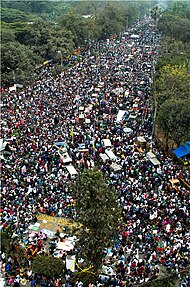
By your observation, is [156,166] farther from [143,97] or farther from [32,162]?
[143,97]

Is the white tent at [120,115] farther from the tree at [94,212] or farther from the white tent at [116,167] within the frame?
the tree at [94,212]

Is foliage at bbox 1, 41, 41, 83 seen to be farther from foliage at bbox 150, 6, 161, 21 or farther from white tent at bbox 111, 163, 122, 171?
foliage at bbox 150, 6, 161, 21

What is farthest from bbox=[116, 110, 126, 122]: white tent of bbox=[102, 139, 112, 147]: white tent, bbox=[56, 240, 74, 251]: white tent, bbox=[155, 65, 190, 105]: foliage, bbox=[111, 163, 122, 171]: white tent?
bbox=[56, 240, 74, 251]: white tent

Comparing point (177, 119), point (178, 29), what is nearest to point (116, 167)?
point (177, 119)

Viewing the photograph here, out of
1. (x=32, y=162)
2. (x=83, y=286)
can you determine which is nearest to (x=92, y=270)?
(x=83, y=286)

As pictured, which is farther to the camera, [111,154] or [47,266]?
[111,154]

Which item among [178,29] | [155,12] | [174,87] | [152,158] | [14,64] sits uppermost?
[155,12]

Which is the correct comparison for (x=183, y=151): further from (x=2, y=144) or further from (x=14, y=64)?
(x=14, y=64)
